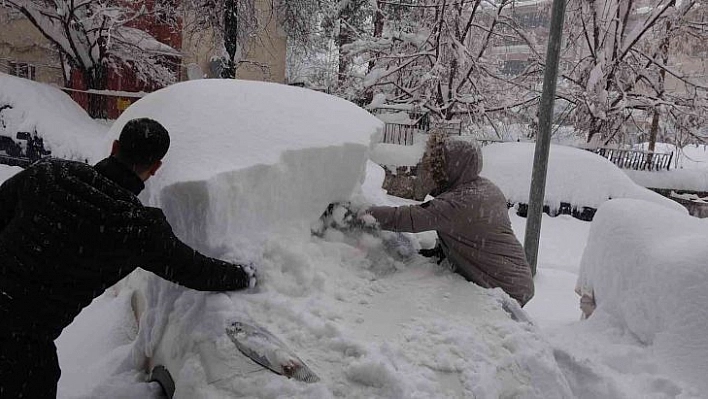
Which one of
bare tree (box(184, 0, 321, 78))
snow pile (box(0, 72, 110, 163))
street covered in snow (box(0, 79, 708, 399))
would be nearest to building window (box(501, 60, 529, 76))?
bare tree (box(184, 0, 321, 78))

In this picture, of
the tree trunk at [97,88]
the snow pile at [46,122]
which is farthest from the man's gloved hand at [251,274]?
the tree trunk at [97,88]

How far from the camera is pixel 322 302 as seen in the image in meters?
2.39

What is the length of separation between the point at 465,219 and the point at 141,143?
6.17ft

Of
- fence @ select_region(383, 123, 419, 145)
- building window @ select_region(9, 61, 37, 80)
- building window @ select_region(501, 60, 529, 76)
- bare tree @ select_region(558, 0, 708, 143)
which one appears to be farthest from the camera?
building window @ select_region(9, 61, 37, 80)

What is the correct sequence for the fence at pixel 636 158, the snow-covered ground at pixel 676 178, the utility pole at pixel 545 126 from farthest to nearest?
the fence at pixel 636 158 → the snow-covered ground at pixel 676 178 → the utility pole at pixel 545 126

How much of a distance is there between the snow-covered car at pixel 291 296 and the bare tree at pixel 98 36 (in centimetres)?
1218

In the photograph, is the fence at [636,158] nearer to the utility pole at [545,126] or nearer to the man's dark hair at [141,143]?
the utility pole at [545,126]

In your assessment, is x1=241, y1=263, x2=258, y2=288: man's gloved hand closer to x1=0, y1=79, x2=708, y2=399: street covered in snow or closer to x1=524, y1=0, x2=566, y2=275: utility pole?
x1=0, y1=79, x2=708, y2=399: street covered in snow

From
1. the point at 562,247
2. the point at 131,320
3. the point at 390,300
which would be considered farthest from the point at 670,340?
the point at 562,247

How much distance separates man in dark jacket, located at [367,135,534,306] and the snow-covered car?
17 centimetres

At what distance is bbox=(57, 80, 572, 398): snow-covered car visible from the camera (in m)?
2.04

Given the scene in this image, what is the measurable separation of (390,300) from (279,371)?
0.87 meters

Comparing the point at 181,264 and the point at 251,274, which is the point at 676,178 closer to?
the point at 251,274

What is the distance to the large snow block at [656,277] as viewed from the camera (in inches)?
126
